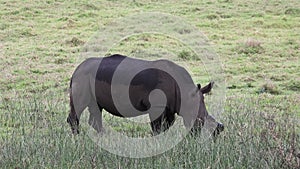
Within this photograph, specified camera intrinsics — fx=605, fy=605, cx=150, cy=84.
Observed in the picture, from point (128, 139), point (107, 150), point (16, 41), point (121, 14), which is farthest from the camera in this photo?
point (121, 14)

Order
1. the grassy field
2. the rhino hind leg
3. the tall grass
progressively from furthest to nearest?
the rhino hind leg < the grassy field < the tall grass

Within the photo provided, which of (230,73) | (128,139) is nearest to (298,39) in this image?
(230,73)

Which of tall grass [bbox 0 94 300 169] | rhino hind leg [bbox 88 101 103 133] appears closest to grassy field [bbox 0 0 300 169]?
tall grass [bbox 0 94 300 169]

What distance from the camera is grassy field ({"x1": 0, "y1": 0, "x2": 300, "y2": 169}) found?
6.12 m

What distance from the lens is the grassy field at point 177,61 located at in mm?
6117

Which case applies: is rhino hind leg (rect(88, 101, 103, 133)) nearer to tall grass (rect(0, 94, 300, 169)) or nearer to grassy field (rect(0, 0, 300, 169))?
grassy field (rect(0, 0, 300, 169))

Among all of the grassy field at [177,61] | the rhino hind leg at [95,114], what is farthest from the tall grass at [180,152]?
the rhino hind leg at [95,114]

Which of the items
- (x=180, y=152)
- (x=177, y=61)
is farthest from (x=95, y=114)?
(x=177, y=61)

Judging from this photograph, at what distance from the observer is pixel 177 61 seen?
51.8 ft

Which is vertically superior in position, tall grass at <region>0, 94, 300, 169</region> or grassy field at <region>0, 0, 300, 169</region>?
tall grass at <region>0, 94, 300, 169</region>

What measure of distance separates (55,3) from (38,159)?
61.7 feet

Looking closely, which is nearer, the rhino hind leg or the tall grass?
the tall grass

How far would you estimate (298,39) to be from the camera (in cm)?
1859

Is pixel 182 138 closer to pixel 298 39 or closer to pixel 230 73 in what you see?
pixel 230 73
